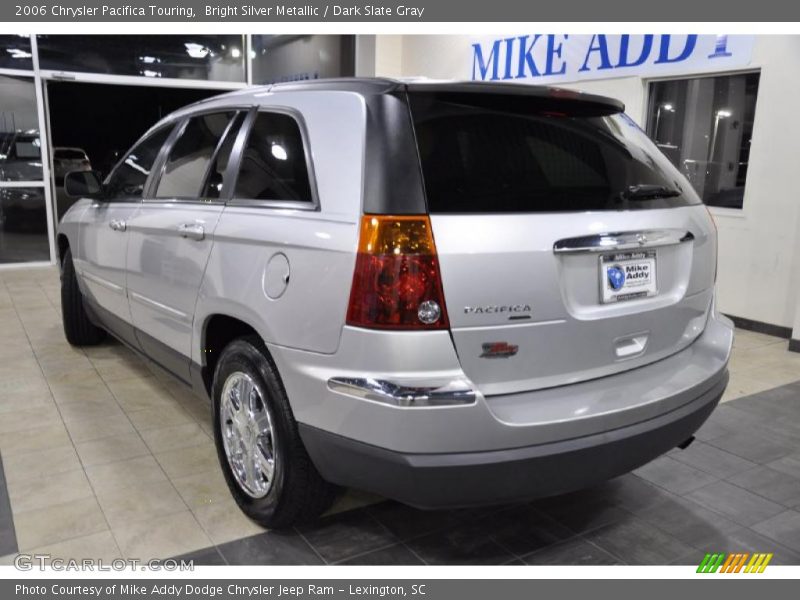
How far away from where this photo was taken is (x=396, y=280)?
6.09 feet

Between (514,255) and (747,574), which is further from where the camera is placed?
(747,574)

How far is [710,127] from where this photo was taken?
625 cm

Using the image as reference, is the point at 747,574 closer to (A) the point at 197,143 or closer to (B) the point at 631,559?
(B) the point at 631,559

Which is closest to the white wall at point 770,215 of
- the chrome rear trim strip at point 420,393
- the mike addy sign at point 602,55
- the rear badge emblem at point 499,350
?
the mike addy sign at point 602,55

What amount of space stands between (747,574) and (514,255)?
58.2 inches

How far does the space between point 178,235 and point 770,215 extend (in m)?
5.02

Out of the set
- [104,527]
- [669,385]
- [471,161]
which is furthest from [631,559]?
[104,527]

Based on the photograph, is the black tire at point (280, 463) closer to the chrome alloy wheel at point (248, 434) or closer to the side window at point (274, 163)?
the chrome alloy wheel at point (248, 434)

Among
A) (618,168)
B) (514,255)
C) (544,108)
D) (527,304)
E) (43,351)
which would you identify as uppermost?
(544,108)

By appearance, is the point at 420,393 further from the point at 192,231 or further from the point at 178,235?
the point at 178,235

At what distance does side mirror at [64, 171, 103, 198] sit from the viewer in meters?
3.83

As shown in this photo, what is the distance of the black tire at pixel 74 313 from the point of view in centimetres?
466

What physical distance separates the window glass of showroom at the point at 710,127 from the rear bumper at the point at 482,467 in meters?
4.70

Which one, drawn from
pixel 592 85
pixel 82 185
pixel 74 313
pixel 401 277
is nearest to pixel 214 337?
pixel 401 277
